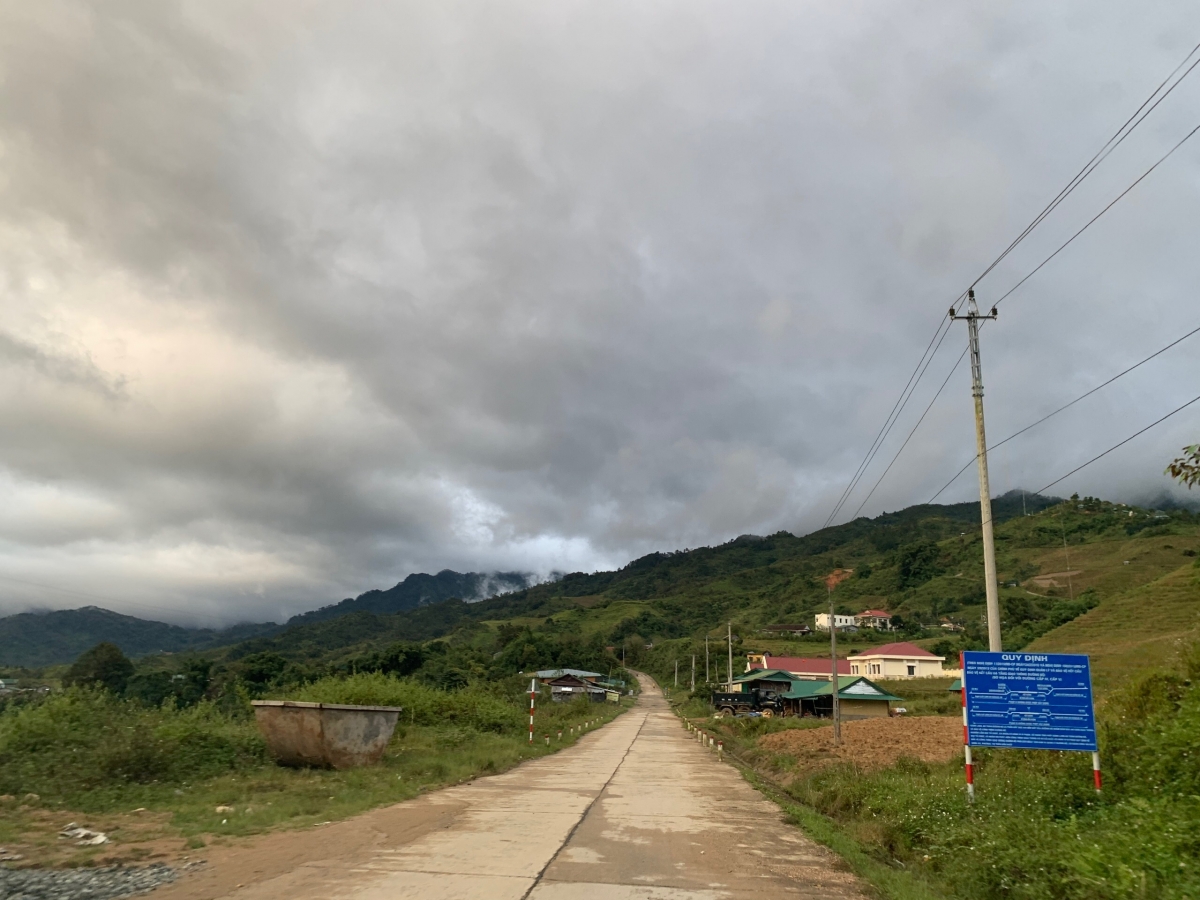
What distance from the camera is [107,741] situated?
36.1 ft

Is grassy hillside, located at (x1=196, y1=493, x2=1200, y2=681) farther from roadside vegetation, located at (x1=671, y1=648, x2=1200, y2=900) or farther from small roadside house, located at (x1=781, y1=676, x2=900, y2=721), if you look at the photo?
roadside vegetation, located at (x1=671, y1=648, x2=1200, y2=900)

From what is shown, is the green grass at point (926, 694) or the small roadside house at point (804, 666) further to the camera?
the small roadside house at point (804, 666)

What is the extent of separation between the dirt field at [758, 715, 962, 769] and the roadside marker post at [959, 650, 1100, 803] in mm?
7146

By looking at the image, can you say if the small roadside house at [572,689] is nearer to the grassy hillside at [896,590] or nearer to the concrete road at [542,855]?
the grassy hillside at [896,590]

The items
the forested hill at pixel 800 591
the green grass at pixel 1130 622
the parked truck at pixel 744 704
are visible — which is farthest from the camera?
the forested hill at pixel 800 591

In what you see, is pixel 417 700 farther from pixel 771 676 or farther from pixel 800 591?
pixel 800 591

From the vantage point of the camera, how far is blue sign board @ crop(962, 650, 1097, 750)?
8914 mm

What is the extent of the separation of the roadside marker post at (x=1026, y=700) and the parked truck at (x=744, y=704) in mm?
42437

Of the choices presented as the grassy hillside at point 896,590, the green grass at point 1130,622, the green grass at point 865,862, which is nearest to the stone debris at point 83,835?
the green grass at point 865,862

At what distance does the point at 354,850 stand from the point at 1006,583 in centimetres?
10691

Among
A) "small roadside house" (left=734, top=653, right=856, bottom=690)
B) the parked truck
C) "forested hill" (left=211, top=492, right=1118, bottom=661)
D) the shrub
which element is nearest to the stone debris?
the shrub

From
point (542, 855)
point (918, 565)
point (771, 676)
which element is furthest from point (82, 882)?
point (918, 565)

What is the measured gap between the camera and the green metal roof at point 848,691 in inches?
1900

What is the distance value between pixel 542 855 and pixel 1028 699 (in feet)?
21.3
